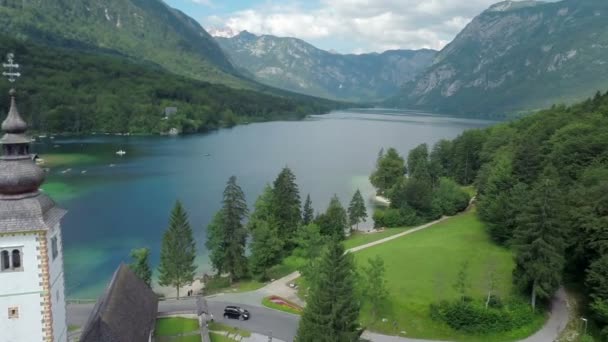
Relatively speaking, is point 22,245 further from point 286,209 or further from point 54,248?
point 286,209

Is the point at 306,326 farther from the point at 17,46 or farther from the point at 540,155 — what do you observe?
the point at 17,46

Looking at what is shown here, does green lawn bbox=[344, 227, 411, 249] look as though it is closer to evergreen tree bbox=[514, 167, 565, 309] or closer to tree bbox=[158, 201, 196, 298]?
tree bbox=[158, 201, 196, 298]

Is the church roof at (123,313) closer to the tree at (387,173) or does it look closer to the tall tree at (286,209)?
the tall tree at (286,209)

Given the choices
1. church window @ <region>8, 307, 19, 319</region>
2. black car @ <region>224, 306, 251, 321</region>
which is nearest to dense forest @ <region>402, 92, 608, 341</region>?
black car @ <region>224, 306, 251, 321</region>

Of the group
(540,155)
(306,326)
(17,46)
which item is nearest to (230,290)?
(306,326)

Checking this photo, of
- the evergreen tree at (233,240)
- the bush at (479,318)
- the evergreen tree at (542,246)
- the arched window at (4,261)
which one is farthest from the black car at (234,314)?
the evergreen tree at (542,246)
